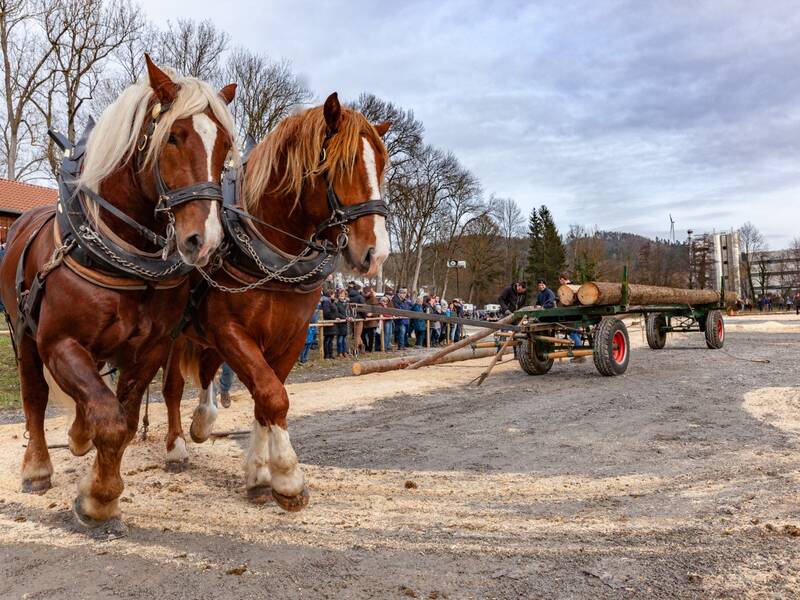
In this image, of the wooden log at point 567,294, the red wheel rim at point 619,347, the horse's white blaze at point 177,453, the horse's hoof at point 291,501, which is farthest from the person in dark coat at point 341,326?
the horse's hoof at point 291,501

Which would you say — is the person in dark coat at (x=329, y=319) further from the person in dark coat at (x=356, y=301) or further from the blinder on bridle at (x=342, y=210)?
the blinder on bridle at (x=342, y=210)

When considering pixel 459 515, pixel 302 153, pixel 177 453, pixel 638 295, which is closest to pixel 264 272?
pixel 302 153

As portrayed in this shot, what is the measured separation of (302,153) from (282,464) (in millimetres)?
1824

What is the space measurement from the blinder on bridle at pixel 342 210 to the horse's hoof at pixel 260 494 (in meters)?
1.59

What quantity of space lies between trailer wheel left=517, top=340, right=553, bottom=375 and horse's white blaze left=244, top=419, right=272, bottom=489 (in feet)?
24.5

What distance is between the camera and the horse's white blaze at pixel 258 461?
3.81 meters

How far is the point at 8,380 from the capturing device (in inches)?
423

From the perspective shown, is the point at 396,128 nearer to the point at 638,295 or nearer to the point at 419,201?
the point at 419,201

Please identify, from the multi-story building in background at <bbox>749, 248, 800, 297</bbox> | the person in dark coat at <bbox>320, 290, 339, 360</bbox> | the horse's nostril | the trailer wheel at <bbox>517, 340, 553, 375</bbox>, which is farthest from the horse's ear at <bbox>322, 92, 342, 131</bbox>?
the multi-story building in background at <bbox>749, 248, 800, 297</bbox>

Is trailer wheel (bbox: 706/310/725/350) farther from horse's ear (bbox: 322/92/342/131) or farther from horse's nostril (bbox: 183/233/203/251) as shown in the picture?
horse's nostril (bbox: 183/233/203/251)

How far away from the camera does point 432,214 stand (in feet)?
135

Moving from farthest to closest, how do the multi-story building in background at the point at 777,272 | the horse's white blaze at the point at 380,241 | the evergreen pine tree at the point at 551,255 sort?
the multi-story building in background at the point at 777,272
the evergreen pine tree at the point at 551,255
the horse's white blaze at the point at 380,241

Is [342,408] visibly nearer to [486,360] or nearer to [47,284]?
[47,284]

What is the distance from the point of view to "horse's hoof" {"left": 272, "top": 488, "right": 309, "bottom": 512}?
3504 mm
